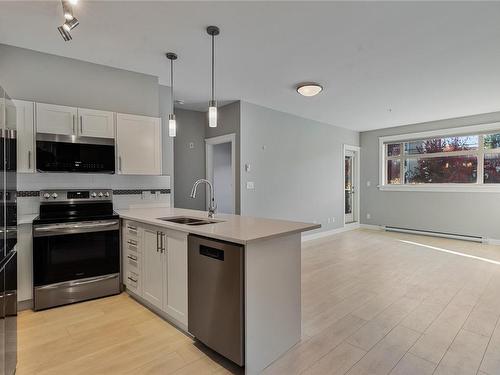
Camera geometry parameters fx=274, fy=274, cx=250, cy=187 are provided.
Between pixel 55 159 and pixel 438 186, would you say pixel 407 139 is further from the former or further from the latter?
pixel 55 159

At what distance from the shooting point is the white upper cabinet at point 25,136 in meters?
2.71

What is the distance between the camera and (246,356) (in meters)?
1.75

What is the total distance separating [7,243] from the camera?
159cm

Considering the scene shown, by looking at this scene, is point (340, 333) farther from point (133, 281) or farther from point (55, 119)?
point (55, 119)

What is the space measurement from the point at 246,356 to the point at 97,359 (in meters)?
1.09

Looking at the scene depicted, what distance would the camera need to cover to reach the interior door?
294 inches

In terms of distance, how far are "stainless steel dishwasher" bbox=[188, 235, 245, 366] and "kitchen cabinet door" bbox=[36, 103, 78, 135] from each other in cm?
204

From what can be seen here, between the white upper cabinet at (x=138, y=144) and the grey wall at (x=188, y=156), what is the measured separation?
4.98 ft

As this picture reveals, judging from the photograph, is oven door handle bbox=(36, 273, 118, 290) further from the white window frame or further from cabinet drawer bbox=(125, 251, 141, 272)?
the white window frame

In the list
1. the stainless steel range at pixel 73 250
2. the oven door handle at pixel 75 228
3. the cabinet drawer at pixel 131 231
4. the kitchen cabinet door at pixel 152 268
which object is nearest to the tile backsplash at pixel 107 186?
the stainless steel range at pixel 73 250

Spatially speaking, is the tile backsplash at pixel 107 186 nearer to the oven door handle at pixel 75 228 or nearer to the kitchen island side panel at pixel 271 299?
the oven door handle at pixel 75 228

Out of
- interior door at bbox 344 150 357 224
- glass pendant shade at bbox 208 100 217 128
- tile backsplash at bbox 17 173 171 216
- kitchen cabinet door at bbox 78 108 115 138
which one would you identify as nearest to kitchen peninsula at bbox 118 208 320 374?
glass pendant shade at bbox 208 100 217 128

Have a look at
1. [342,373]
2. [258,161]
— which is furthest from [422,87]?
[342,373]

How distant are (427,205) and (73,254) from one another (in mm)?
6875
